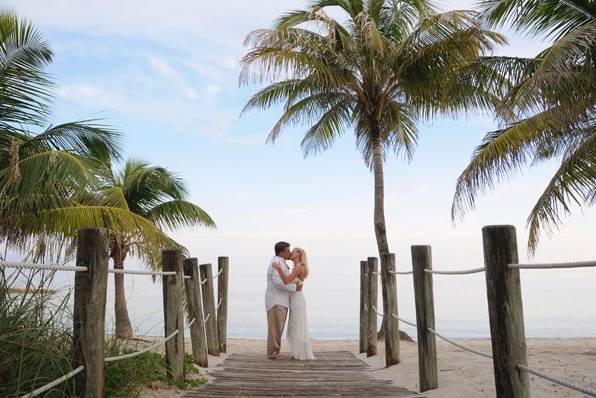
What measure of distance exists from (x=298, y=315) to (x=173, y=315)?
345 cm

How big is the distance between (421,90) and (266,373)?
9346 mm

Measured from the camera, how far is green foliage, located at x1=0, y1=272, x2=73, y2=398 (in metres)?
3.70

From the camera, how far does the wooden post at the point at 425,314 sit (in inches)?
249

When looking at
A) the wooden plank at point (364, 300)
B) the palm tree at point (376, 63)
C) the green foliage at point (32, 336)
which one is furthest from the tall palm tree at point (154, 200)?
the green foliage at point (32, 336)

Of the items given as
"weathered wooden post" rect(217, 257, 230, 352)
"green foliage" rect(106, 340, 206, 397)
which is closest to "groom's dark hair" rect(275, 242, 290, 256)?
"weathered wooden post" rect(217, 257, 230, 352)

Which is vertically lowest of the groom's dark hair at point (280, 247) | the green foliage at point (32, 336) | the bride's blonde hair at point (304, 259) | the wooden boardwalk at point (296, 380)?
the wooden boardwalk at point (296, 380)

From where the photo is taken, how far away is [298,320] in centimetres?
947

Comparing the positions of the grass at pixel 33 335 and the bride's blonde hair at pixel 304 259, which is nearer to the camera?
the grass at pixel 33 335

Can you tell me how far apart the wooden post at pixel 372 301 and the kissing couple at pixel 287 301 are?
3.34ft

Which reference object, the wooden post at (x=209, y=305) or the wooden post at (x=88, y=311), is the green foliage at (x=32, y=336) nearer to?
the wooden post at (x=88, y=311)

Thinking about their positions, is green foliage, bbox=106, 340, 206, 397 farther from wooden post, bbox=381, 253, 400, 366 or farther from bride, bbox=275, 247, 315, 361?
bride, bbox=275, 247, 315, 361

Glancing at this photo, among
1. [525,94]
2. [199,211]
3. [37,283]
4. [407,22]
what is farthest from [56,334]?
[199,211]

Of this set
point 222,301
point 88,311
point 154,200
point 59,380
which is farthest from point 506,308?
point 154,200

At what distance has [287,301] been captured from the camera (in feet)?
31.9
